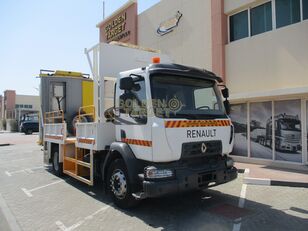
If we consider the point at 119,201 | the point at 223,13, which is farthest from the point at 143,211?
the point at 223,13

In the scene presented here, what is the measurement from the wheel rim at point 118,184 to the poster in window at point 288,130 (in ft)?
22.7

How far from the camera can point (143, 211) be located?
591cm

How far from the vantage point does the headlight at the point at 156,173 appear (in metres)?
→ 5.11

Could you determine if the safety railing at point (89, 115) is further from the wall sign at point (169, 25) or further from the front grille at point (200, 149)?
the wall sign at point (169, 25)

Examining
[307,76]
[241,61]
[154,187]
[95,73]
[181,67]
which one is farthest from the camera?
[241,61]

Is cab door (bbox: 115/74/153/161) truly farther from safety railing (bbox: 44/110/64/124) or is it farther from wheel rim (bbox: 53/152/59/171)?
safety railing (bbox: 44/110/64/124)

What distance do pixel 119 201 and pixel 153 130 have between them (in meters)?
1.77

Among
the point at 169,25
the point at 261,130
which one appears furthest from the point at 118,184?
the point at 169,25

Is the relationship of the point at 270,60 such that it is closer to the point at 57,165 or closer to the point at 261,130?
the point at 261,130

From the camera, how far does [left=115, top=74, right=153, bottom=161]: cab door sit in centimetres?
539

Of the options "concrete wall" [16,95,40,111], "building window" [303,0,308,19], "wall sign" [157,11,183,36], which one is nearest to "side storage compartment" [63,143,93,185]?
"building window" [303,0,308,19]

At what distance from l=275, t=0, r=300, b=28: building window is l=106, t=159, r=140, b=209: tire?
26.1 feet

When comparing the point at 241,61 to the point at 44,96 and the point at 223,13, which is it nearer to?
the point at 223,13

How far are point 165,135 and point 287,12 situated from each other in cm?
786
